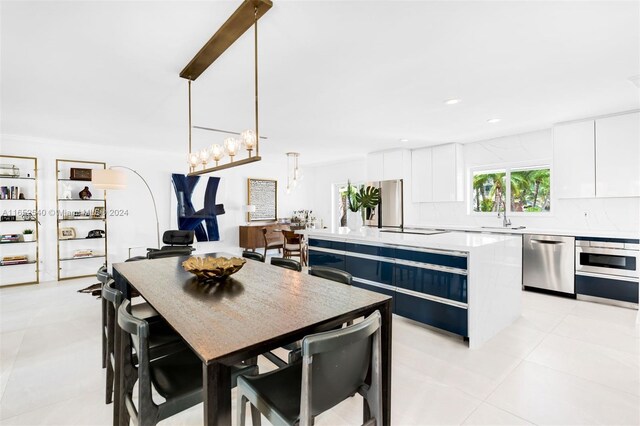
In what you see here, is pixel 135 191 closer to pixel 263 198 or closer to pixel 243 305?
pixel 263 198

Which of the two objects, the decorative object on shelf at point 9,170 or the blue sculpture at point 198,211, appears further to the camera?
the blue sculpture at point 198,211

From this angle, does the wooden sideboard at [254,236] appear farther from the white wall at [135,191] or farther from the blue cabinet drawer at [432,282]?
the blue cabinet drawer at [432,282]

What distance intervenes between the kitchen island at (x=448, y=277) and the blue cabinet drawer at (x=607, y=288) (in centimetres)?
141

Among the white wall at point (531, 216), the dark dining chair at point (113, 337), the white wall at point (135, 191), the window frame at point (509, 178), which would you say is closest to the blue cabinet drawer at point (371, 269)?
the dark dining chair at point (113, 337)

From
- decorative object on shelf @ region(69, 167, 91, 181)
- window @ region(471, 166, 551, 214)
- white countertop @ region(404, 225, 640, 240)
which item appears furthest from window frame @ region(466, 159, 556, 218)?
decorative object on shelf @ region(69, 167, 91, 181)

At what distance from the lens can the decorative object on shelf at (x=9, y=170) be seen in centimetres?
499

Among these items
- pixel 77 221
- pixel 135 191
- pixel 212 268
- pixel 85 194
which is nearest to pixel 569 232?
pixel 212 268

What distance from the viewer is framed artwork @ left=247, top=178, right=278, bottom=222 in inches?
310

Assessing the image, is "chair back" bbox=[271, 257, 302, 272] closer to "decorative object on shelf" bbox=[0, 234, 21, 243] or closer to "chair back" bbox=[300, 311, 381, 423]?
"chair back" bbox=[300, 311, 381, 423]

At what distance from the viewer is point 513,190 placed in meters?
5.45

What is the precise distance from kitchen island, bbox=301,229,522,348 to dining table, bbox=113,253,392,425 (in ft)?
4.68

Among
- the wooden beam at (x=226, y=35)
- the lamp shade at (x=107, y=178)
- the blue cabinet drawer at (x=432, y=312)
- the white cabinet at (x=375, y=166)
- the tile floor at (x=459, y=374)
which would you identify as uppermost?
the wooden beam at (x=226, y=35)

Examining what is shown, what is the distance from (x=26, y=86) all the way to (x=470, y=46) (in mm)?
4040

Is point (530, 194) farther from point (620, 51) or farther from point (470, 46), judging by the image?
point (470, 46)
